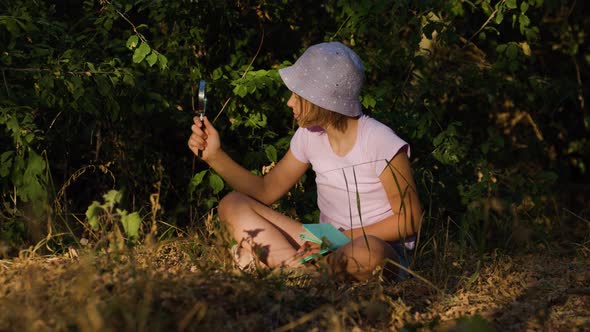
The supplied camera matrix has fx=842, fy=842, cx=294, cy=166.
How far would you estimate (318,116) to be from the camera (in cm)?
353

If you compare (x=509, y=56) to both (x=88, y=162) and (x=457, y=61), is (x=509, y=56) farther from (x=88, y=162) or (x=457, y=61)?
(x=88, y=162)

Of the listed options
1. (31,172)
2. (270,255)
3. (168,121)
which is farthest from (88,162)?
(270,255)

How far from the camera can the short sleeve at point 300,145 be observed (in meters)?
3.77

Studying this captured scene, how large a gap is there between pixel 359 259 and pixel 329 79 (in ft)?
2.52

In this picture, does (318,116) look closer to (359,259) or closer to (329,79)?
(329,79)

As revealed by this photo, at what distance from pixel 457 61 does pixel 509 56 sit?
2.31 ft

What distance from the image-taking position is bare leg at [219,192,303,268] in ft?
11.2

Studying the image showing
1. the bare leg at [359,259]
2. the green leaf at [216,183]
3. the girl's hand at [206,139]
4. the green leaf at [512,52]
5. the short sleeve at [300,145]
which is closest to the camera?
the bare leg at [359,259]

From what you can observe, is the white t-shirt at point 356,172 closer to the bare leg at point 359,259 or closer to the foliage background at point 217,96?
the bare leg at point 359,259

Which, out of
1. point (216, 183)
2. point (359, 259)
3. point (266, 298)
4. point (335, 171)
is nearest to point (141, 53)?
point (216, 183)

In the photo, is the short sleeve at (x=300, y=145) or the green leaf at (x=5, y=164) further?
the short sleeve at (x=300, y=145)

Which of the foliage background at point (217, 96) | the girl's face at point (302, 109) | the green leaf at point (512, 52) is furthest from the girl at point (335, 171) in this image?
the green leaf at point (512, 52)

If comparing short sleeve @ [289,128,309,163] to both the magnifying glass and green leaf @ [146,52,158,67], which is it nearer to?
the magnifying glass

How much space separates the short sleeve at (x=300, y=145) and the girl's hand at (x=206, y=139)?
14.5 inches
